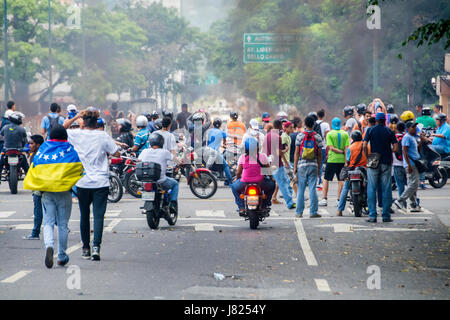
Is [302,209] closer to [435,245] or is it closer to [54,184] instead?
[435,245]

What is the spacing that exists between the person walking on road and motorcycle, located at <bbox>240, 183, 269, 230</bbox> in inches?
144

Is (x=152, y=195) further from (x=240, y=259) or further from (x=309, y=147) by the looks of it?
(x=309, y=147)

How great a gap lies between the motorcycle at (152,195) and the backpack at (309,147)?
287 centimetres

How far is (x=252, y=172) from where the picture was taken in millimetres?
14820

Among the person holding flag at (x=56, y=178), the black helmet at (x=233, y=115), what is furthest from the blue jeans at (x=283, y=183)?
the person holding flag at (x=56, y=178)

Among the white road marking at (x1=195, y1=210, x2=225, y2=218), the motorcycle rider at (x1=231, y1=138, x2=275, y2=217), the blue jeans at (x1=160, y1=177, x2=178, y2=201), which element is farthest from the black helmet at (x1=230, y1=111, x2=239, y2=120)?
the blue jeans at (x1=160, y1=177, x2=178, y2=201)

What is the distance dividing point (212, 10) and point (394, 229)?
16012cm

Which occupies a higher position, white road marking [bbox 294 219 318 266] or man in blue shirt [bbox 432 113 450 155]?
man in blue shirt [bbox 432 113 450 155]

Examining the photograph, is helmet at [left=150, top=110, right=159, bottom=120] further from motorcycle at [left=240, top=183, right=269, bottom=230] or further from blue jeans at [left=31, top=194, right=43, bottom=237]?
blue jeans at [left=31, top=194, right=43, bottom=237]

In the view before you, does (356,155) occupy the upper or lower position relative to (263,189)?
upper

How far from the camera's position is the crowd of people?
10875 millimetres

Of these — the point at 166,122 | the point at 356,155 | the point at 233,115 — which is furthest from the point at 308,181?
the point at 233,115

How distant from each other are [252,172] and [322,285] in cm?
543

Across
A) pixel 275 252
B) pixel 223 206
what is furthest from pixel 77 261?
pixel 223 206
